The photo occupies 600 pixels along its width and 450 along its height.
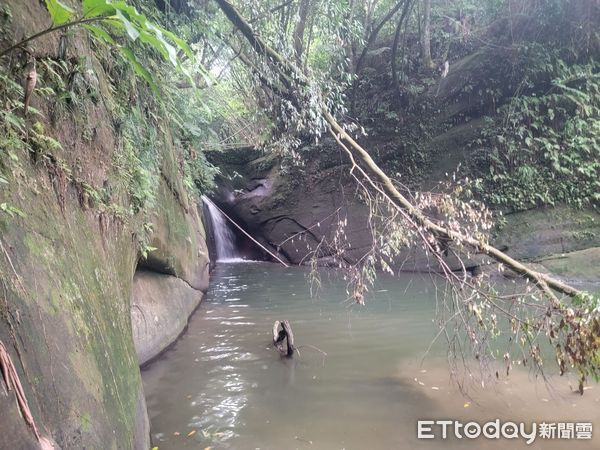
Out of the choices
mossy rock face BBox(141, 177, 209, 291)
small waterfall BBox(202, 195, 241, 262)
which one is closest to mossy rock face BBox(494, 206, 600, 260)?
mossy rock face BBox(141, 177, 209, 291)

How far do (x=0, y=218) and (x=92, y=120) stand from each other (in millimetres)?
1654

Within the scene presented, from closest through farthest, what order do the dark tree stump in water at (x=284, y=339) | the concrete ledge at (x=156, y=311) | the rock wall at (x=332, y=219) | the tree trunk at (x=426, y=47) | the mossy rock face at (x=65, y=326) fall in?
the mossy rock face at (x=65, y=326), the concrete ledge at (x=156, y=311), the dark tree stump in water at (x=284, y=339), the rock wall at (x=332, y=219), the tree trunk at (x=426, y=47)

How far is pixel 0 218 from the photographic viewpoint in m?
1.91

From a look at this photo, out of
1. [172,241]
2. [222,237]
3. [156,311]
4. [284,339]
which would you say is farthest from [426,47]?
[156,311]

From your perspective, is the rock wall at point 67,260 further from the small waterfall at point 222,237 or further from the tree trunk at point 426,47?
the small waterfall at point 222,237

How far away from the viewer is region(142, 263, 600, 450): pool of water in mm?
3438

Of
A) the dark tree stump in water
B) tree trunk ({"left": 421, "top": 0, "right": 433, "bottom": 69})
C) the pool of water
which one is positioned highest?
tree trunk ({"left": 421, "top": 0, "right": 433, "bottom": 69})

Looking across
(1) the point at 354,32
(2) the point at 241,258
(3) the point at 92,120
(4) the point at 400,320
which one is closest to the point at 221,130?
(2) the point at 241,258

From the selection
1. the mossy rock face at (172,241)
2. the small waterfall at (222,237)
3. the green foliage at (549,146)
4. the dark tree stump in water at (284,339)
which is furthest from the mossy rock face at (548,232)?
the small waterfall at (222,237)

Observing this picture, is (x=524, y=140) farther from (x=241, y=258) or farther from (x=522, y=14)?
(x=241, y=258)

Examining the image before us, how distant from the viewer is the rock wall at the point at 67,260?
188cm

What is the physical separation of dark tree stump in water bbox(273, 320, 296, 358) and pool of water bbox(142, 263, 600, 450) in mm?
110

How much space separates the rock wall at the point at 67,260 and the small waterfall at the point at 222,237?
36.7 ft

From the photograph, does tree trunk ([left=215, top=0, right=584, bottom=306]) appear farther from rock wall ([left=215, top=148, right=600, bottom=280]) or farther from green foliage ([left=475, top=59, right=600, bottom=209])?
green foliage ([left=475, top=59, right=600, bottom=209])
